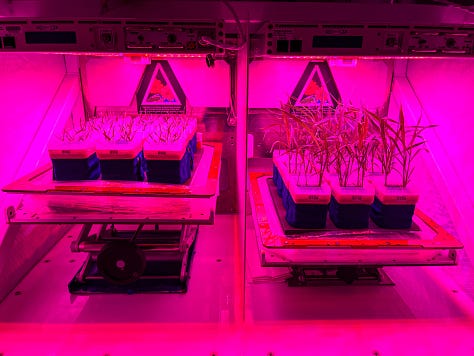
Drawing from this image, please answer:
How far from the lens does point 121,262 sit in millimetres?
1342

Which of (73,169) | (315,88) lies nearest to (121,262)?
(73,169)

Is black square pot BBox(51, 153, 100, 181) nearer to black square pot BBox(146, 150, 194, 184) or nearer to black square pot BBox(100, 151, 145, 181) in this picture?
black square pot BBox(100, 151, 145, 181)

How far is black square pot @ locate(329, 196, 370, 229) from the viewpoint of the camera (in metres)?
1.21

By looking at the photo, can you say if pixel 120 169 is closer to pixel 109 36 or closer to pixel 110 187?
pixel 110 187

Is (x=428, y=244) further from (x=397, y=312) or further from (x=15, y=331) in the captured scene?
(x=15, y=331)

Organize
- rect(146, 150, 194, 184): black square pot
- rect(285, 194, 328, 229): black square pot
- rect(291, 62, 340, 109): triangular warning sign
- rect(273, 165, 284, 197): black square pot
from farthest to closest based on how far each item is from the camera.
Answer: rect(291, 62, 340, 109): triangular warning sign < rect(273, 165, 284, 197): black square pot < rect(146, 150, 194, 184): black square pot < rect(285, 194, 328, 229): black square pot

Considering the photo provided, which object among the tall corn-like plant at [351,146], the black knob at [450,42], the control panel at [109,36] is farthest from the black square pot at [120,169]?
the black knob at [450,42]

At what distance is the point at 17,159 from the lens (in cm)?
151

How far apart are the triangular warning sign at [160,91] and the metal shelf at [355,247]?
3.18ft

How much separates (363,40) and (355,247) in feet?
2.09

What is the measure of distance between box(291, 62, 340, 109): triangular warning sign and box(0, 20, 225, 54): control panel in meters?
0.88

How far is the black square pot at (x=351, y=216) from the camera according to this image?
121 cm

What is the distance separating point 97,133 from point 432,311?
4.99 feet

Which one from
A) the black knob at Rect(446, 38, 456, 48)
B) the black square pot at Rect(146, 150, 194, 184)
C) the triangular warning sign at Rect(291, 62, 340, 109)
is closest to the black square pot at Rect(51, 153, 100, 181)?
the black square pot at Rect(146, 150, 194, 184)
